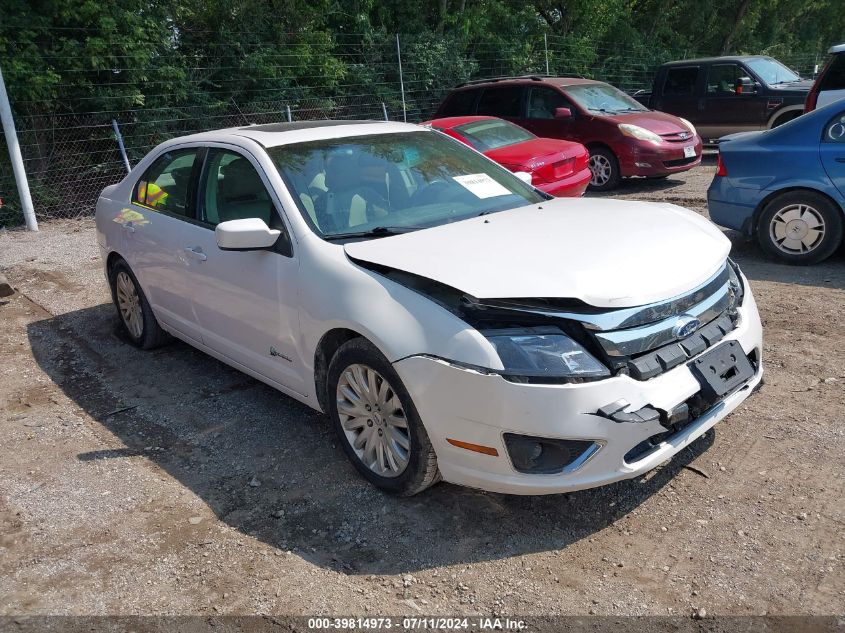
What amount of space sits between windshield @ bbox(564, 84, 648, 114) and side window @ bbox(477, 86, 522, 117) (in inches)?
31.7

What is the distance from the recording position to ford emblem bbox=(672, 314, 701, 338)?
3.21m

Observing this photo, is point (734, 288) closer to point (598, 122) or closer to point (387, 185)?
point (387, 185)

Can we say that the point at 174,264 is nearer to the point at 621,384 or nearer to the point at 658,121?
the point at 621,384

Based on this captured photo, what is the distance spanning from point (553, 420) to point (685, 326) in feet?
2.55

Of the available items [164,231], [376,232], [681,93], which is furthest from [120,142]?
[681,93]

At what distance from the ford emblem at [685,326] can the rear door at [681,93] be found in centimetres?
1248

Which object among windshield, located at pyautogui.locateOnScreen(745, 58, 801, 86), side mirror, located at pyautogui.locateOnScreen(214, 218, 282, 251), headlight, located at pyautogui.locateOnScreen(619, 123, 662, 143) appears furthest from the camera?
windshield, located at pyautogui.locateOnScreen(745, 58, 801, 86)

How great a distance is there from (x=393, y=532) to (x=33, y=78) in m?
10.3

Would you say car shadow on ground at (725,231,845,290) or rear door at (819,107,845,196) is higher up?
rear door at (819,107,845,196)

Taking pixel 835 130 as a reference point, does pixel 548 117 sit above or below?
below

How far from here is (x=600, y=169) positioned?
11.5 meters

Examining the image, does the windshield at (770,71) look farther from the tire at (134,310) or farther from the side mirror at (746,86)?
the tire at (134,310)

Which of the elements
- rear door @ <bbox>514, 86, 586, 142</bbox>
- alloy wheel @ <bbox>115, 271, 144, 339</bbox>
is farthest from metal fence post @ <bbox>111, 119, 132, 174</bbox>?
alloy wheel @ <bbox>115, 271, 144, 339</bbox>

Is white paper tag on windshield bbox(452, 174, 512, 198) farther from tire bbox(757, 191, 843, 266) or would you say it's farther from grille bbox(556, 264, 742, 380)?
tire bbox(757, 191, 843, 266)
